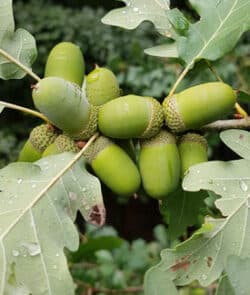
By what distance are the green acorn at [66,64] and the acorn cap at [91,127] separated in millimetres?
76

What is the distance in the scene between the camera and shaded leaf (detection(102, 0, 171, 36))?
1184 millimetres

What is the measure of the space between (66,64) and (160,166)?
0.24m

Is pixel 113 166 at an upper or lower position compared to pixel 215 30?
lower

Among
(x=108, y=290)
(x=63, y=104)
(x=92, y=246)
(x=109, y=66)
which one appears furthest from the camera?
(x=109, y=66)

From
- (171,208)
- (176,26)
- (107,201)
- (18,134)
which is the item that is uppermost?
(176,26)

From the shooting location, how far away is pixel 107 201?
11.7ft

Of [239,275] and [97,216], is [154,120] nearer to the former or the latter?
[97,216]

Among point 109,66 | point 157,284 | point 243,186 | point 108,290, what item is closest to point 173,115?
point 243,186

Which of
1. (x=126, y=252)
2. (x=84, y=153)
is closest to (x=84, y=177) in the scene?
(x=84, y=153)

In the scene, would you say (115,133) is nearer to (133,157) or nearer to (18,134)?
(133,157)

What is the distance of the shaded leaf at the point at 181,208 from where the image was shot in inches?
47.0

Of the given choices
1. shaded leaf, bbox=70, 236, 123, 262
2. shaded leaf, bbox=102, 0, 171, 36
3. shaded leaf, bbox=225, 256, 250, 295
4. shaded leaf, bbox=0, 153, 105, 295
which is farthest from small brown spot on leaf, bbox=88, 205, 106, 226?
shaded leaf, bbox=70, 236, 123, 262

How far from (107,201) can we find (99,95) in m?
2.50

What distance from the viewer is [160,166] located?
1.04m
